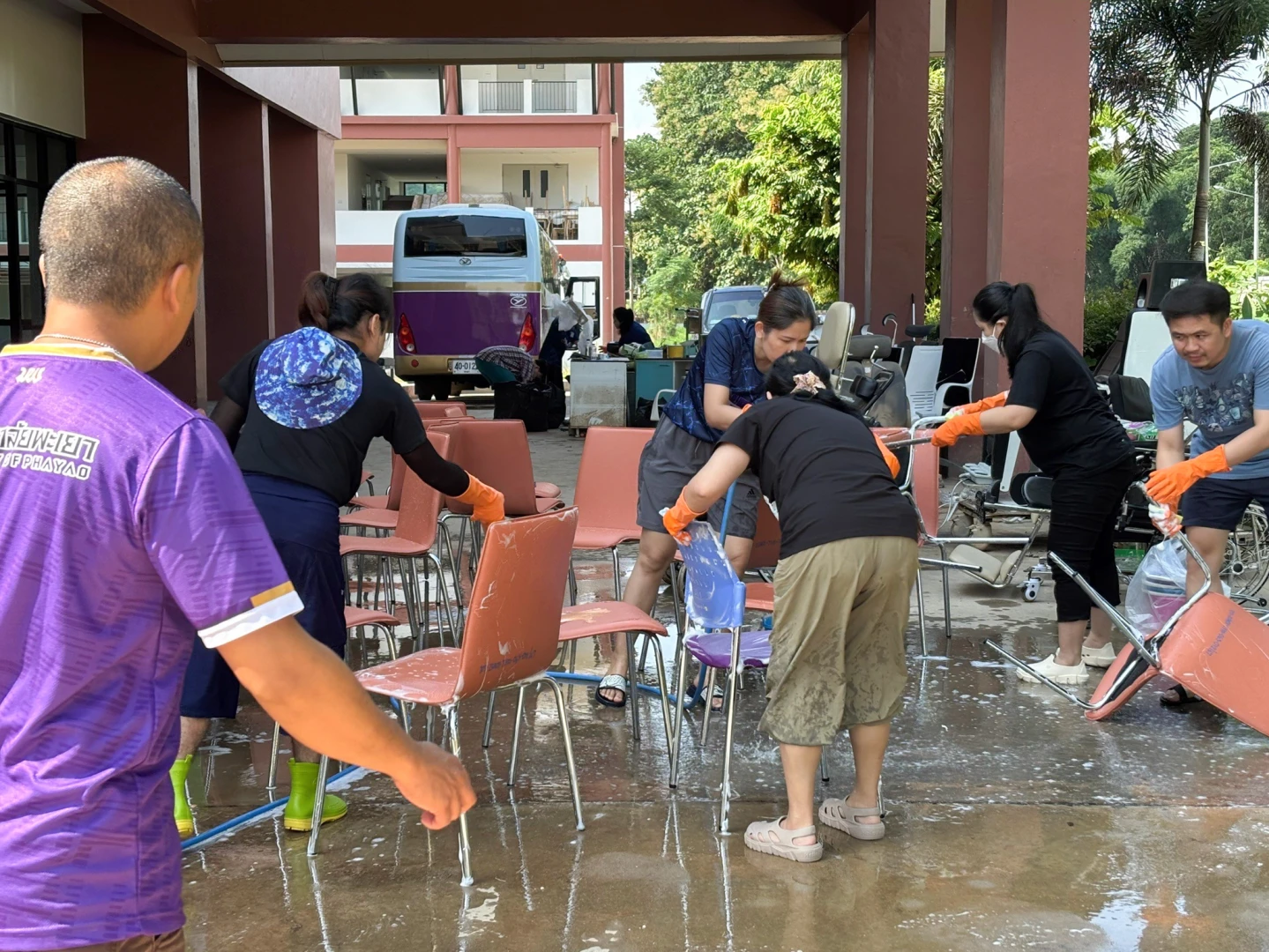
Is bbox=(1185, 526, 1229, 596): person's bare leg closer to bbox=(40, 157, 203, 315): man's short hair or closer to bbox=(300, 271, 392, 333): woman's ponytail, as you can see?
bbox=(300, 271, 392, 333): woman's ponytail

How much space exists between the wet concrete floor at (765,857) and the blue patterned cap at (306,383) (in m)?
1.12

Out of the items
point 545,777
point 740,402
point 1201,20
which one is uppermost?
point 1201,20

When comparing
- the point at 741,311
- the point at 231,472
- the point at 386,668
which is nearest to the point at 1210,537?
the point at 386,668

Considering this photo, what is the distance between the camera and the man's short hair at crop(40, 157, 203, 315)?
5.26 ft

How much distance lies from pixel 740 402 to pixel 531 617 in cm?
165

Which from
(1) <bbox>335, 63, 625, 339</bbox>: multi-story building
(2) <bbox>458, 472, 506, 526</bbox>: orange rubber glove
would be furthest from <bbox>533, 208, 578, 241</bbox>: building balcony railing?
(2) <bbox>458, 472, 506, 526</bbox>: orange rubber glove

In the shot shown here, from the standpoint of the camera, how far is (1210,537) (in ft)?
16.5

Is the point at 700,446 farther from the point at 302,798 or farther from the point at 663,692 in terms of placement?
the point at 302,798

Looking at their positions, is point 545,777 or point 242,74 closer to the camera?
point 545,777

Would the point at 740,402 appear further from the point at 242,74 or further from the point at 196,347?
the point at 242,74

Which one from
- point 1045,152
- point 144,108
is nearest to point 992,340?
point 1045,152

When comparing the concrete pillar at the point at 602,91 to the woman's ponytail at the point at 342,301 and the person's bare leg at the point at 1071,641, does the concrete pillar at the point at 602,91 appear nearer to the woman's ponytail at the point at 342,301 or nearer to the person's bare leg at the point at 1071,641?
the person's bare leg at the point at 1071,641

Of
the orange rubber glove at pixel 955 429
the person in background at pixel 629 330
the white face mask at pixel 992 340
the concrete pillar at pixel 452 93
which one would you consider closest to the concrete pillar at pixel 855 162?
the person in background at pixel 629 330

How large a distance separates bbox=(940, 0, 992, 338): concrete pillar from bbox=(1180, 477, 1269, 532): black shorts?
24.6 ft
